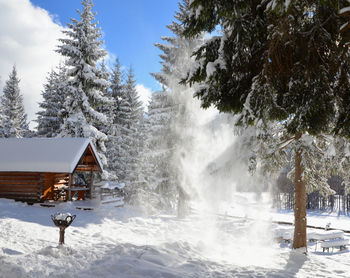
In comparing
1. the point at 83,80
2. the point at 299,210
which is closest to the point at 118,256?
the point at 299,210

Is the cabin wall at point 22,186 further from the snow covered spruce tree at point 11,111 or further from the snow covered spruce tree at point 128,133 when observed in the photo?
the snow covered spruce tree at point 11,111

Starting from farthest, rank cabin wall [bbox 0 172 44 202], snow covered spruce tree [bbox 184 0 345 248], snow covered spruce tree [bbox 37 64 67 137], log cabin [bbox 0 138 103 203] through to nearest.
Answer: snow covered spruce tree [bbox 37 64 67 137] < cabin wall [bbox 0 172 44 202] < log cabin [bbox 0 138 103 203] < snow covered spruce tree [bbox 184 0 345 248]

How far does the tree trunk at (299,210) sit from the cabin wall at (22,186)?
45.3ft

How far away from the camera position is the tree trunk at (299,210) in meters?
10.6

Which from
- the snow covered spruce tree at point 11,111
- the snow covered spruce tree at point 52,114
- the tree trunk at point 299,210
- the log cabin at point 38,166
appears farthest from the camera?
the snow covered spruce tree at point 11,111

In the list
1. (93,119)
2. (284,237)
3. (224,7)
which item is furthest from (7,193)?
(284,237)

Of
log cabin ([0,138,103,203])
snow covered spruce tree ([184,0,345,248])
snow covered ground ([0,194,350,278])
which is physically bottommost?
snow covered ground ([0,194,350,278])

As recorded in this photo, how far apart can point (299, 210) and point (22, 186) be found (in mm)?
15286

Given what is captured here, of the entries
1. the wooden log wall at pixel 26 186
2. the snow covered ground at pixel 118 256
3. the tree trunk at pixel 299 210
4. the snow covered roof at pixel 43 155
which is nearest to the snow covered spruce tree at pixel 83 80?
the snow covered roof at pixel 43 155

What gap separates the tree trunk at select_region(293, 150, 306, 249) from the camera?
1064 cm

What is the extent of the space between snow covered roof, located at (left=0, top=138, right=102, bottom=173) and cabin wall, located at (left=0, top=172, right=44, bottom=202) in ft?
1.99

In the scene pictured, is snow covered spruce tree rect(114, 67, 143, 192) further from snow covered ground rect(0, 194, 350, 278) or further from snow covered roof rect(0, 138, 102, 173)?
snow covered ground rect(0, 194, 350, 278)

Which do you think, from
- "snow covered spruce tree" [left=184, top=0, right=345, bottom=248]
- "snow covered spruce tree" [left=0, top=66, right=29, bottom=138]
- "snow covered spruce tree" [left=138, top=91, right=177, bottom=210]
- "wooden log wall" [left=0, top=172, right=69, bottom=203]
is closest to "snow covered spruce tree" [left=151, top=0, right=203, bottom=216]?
"snow covered spruce tree" [left=138, top=91, right=177, bottom=210]

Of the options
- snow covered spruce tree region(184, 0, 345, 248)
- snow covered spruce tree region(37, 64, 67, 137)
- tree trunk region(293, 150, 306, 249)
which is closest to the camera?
snow covered spruce tree region(184, 0, 345, 248)
